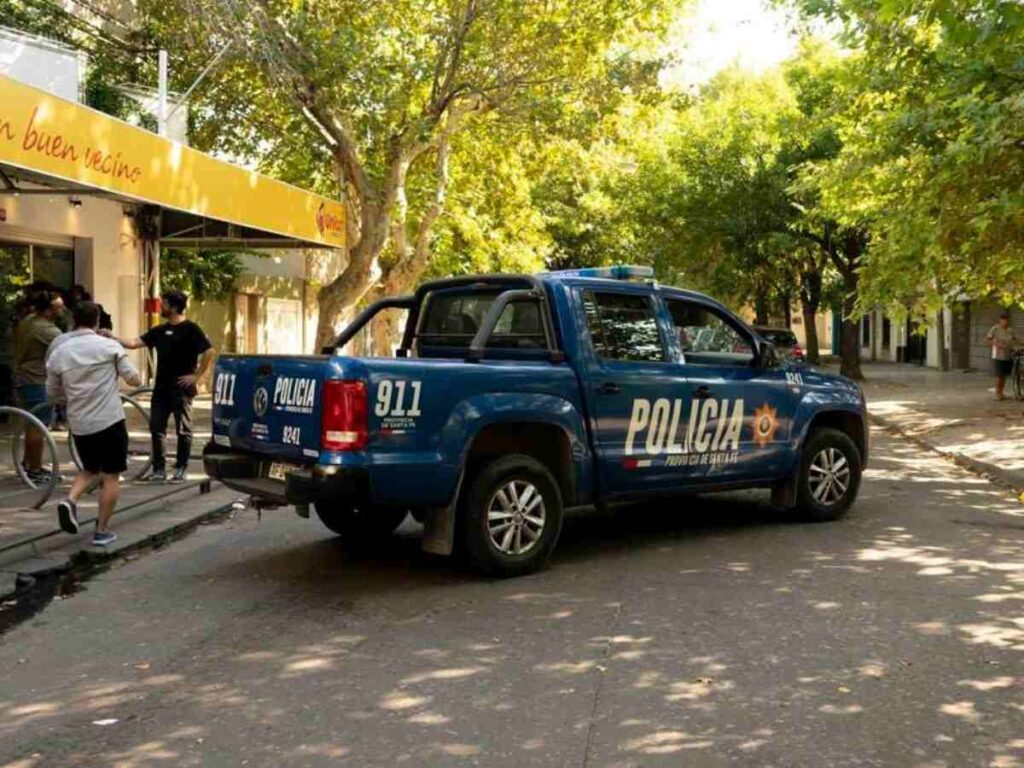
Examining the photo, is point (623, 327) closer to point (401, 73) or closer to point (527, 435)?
point (527, 435)

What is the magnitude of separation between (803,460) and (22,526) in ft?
20.3

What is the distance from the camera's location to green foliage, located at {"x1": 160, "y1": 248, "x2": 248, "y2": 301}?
23562 millimetres

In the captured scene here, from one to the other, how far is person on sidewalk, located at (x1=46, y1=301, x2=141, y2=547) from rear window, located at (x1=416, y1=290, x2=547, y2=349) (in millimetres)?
2224

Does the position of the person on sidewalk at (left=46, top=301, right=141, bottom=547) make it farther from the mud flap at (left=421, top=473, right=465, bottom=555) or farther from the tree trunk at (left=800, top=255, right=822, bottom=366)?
the tree trunk at (left=800, top=255, right=822, bottom=366)

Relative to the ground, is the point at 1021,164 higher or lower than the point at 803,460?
higher

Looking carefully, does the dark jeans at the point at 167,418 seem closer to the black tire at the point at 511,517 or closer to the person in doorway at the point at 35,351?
the person in doorway at the point at 35,351

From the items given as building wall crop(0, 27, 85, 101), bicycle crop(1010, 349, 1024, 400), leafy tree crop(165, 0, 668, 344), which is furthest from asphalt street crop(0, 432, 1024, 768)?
bicycle crop(1010, 349, 1024, 400)

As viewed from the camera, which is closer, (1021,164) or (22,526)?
(22,526)

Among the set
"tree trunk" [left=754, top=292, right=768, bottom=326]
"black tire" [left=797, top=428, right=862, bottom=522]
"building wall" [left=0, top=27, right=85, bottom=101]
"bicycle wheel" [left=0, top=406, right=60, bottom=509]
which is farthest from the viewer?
"tree trunk" [left=754, top=292, right=768, bottom=326]

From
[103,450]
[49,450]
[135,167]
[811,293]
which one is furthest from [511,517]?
[811,293]

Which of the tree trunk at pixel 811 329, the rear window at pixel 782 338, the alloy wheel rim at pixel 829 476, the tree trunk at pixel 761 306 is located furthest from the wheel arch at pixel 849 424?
the tree trunk at pixel 761 306

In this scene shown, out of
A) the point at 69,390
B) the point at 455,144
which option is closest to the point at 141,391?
the point at 69,390

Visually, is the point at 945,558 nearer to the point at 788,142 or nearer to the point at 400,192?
the point at 400,192

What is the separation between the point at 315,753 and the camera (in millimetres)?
4004
